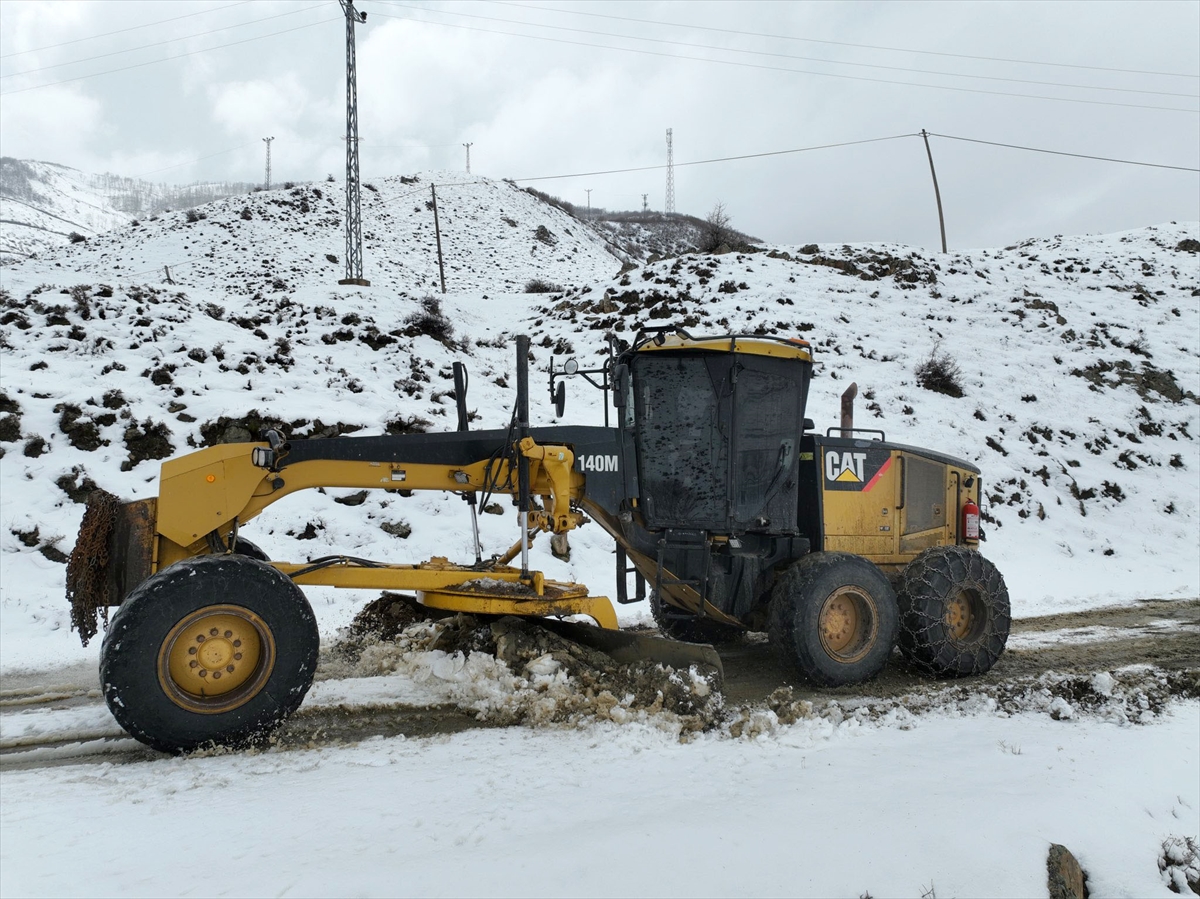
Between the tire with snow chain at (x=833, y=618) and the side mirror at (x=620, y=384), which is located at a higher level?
the side mirror at (x=620, y=384)

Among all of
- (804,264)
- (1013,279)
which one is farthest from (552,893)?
(1013,279)

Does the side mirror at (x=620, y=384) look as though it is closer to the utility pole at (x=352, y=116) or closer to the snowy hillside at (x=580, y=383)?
the snowy hillside at (x=580, y=383)

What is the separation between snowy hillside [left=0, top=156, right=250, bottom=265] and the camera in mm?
73000

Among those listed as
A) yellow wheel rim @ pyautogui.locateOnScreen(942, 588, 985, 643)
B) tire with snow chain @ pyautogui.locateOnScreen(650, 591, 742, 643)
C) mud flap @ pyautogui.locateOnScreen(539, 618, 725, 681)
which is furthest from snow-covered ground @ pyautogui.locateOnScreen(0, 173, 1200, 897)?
tire with snow chain @ pyautogui.locateOnScreen(650, 591, 742, 643)

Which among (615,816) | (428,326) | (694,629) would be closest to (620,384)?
(694,629)

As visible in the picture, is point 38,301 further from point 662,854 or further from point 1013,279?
point 1013,279

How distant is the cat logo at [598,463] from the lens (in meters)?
5.53

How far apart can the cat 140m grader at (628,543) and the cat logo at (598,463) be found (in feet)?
0.04

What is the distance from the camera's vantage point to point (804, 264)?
25984 mm

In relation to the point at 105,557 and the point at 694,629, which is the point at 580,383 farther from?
the point at 105,557

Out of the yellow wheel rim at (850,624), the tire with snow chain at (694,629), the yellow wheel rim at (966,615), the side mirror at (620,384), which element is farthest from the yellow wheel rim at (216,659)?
the yellow wheel rim at (966,615)

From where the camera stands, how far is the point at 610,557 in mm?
10031

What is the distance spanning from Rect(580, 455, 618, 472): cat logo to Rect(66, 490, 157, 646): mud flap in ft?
9.00

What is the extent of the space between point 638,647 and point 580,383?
12604 millimetres
